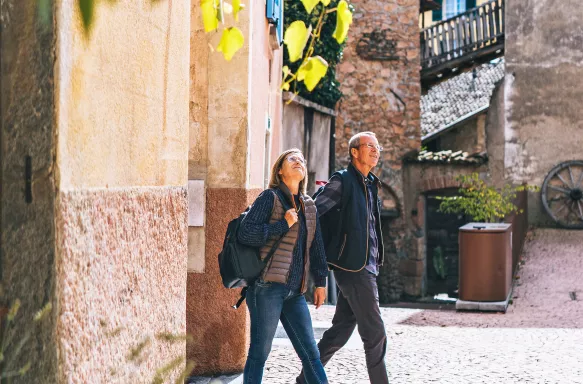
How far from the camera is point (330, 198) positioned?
18.1 feet

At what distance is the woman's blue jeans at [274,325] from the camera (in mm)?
4902

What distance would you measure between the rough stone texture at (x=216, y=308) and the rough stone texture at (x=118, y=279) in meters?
2.46

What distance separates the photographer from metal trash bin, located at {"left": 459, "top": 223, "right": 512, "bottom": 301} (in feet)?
37.7

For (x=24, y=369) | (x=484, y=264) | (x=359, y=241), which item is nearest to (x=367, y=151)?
(x=359, y=241)

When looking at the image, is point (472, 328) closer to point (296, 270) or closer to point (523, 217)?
point (296, 270)

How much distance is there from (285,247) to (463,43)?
679 inches

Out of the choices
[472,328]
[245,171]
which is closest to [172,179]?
[245,171]

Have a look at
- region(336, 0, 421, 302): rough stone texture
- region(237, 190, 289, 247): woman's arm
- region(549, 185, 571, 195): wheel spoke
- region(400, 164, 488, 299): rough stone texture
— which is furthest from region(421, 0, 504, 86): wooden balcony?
region(237, 190, 289, 247): woman's arm

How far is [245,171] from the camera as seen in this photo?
254 inches

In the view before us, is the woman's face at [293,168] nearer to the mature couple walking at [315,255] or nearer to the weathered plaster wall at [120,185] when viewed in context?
the mature couple walking at [315,255]

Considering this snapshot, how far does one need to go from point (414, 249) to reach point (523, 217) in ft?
11.9

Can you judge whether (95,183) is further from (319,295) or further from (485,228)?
(485,228)

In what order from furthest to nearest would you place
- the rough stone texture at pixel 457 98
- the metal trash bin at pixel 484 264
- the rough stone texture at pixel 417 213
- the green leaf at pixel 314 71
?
1. the rough stone texture at pixel 457 98
2. the rough stone texture at pixel 417 213
3. the metal trash bin at pixel 484 264
4. the green leaf at pixel 314 71

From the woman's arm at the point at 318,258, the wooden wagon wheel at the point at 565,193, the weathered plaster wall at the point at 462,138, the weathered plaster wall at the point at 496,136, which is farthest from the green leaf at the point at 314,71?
the weathered plaster wall at the point at 462,138
